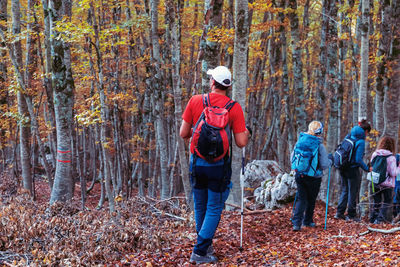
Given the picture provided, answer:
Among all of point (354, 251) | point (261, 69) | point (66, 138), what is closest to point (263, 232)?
point (354, 251)

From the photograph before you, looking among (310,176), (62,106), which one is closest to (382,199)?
(310,176)

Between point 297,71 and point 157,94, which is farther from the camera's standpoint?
point 297,71

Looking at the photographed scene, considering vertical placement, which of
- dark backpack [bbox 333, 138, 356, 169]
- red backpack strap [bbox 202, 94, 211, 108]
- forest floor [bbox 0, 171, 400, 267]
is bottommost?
forest floor [bbox 0, 171, 400, 267]

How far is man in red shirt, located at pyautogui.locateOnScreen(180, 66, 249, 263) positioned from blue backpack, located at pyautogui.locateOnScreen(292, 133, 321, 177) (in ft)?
7.41

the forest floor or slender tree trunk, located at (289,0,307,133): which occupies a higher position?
slender tree trunk, located at (289,0,307,133)

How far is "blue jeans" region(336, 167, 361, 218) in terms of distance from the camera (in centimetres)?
727


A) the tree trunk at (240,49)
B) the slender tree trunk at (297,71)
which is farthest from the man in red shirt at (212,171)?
the slender tree trunk at (297,71)

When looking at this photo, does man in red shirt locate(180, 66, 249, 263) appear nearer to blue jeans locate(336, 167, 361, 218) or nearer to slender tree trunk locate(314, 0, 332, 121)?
blue jeans locate(336, 167, 361, 218)

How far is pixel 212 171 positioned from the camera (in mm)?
4105

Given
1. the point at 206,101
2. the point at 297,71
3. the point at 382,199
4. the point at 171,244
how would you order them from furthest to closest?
the point at 297,71 < the point at 382,199 < the point at 171,244 < the point at 206,101

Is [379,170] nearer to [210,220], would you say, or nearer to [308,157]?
[308,157]

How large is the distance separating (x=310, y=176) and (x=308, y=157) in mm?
350

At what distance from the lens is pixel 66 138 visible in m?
9.95

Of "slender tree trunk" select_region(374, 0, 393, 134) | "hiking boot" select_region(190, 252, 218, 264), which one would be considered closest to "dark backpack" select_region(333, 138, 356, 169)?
"slender tree trunk" select_region(374, 0, 393, 134)
